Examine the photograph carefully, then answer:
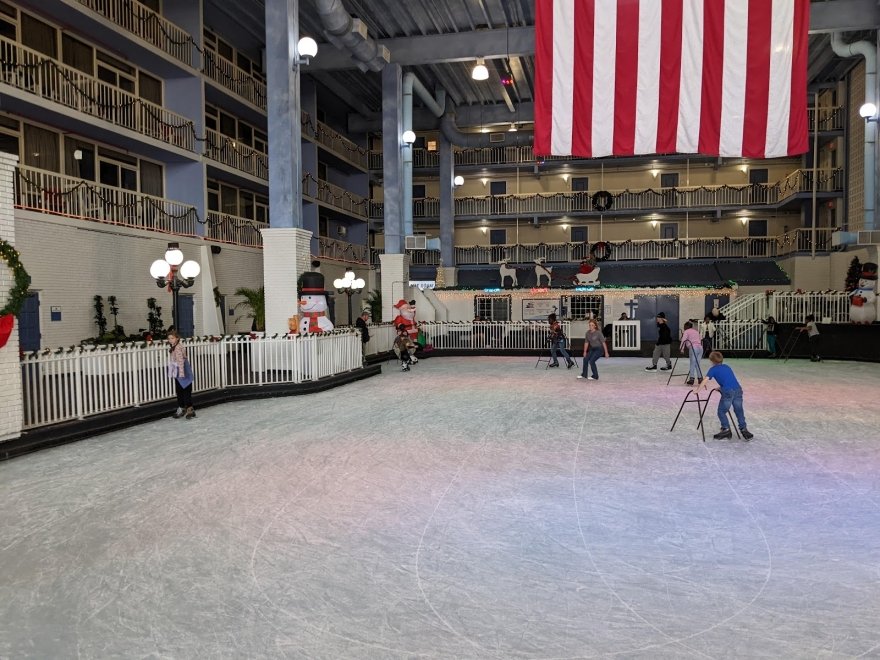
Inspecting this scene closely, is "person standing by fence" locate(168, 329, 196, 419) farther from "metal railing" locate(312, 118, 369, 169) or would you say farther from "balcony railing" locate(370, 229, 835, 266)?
"balcony railing" locate(370, 229, 835, 266)

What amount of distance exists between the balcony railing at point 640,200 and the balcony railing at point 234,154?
11.0m

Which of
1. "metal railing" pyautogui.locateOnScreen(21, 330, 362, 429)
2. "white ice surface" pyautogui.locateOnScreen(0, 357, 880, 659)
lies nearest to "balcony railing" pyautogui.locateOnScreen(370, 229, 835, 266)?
"metal railing" pyautogui.locateOnScreen(21, 330, 362, 429)

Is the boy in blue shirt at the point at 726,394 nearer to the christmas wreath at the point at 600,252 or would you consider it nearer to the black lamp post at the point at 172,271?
the black lamp post at the point at 172,271

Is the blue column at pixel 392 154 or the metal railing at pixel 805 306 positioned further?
the blue column at pixel 392 154

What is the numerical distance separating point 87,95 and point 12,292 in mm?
11308

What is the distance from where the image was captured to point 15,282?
8.72 metres

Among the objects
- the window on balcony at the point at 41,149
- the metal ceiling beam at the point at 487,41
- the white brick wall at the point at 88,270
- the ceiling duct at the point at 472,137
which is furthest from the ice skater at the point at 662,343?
the ceiling duct at the point at 472,137

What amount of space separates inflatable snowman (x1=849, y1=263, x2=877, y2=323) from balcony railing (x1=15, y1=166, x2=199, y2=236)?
21.3 meters

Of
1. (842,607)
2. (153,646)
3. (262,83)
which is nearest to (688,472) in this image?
(842,607)

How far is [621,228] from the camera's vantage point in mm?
37219

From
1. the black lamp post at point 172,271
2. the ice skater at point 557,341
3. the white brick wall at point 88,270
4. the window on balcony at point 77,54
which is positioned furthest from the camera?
the ice skater at point 557,341

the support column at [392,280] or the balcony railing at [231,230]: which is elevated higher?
the balcony railing at [231,230]

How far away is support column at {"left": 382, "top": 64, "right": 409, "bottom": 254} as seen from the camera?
2400 centimetres

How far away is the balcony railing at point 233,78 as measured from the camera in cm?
2341
